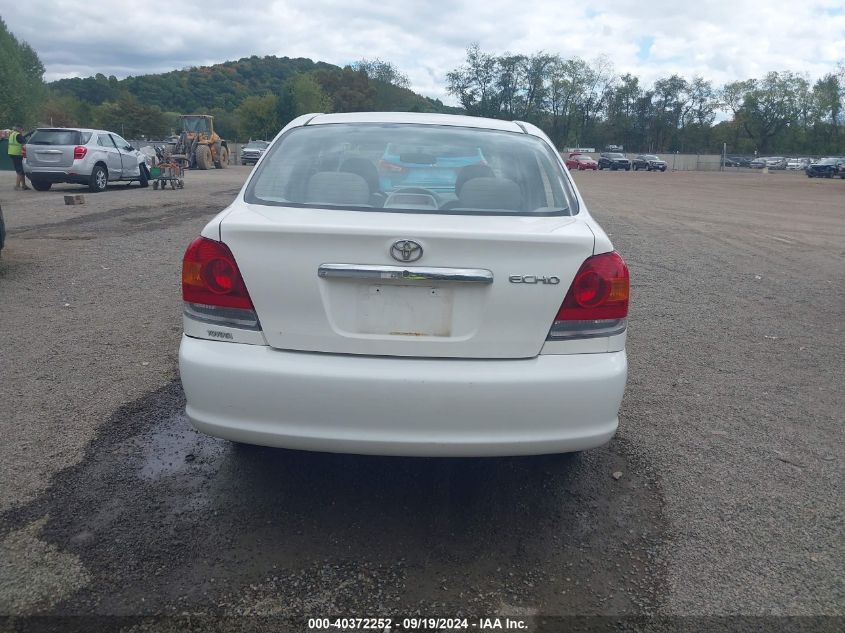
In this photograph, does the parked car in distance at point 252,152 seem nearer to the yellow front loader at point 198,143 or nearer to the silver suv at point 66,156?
the yellow front loader at point 198,143

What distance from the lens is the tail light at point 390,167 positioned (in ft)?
11.6

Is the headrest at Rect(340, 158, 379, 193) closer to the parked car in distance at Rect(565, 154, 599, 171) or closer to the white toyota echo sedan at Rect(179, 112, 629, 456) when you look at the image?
the white toyota echo sedan at Rect(179, 112, 629, 456)

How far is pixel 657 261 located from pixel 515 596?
7974 millimetres

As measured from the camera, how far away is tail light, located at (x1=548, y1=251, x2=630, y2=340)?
2.76 m

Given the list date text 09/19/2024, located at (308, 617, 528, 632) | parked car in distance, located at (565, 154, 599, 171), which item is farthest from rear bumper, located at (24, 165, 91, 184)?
parked car in distance, located at (565, 154, 599, 171)

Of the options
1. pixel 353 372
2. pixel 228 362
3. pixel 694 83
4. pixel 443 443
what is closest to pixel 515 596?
pixel 443 443

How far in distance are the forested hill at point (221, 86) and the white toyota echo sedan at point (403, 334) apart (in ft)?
279

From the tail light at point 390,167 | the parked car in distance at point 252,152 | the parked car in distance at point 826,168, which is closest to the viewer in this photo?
the tail light at point 390,167

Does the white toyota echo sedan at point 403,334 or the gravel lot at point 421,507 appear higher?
the white toyota echo sedan at point 403,334

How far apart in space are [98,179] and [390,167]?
58.6ft

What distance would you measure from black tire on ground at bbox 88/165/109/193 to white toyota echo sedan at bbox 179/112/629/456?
59.0ft

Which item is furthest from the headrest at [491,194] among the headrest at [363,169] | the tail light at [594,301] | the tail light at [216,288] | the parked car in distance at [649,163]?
the parked car in distance at [649,163]

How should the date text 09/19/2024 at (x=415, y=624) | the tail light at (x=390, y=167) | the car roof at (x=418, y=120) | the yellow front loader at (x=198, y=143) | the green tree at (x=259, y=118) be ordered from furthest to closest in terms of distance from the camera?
the green tree at (x=259, y=118) → the yellow front loader at (x=198, y=143) → the car roof at (x=418, y=120) → the tail light at (x=390, y=167) → the date text 09/19/2024 at (x=415, y=624)

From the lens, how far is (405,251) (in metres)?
2.65
